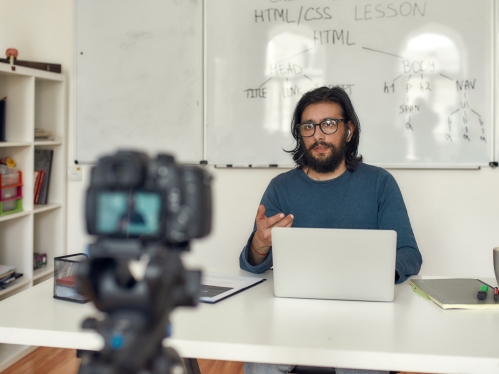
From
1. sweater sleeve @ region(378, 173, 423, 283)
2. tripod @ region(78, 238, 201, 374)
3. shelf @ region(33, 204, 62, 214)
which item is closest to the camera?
tripod @ region(78, 238, 201, 374)

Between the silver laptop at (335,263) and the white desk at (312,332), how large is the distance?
0.12 feet

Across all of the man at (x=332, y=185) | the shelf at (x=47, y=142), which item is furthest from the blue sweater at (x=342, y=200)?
the shelf at (x=47, y=142)

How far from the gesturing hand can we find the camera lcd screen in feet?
2.76

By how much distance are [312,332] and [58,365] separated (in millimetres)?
1985

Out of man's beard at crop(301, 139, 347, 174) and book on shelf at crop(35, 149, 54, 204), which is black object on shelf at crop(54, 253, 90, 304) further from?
book on shelf at crop(35, 149, 54, 204)

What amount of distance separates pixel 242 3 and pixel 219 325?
212 centimetres

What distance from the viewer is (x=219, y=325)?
1.18 m

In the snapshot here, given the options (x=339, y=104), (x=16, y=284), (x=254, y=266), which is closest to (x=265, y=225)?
(x=254, y=266)

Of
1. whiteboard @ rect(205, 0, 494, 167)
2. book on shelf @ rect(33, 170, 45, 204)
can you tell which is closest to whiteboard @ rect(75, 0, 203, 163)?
whiteboard @ rect(205, 0, 494, 167)

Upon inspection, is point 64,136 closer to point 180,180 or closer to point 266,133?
point 266,133

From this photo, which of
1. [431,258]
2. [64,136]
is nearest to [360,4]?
[431,258]

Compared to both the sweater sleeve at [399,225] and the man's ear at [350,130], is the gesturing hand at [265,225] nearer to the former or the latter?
the sweater sleeve at [399,225]

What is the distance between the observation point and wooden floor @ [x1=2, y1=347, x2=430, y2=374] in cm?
257

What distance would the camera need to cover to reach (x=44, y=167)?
3078 mm
